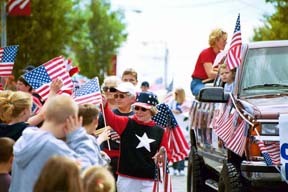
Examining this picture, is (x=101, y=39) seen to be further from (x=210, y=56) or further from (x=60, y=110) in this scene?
(x=60, y=110)

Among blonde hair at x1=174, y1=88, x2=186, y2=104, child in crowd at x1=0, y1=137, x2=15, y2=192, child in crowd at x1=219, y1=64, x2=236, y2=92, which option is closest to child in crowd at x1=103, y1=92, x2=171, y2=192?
child in crowd at x1=219, y1=64, x2=236, y2=92

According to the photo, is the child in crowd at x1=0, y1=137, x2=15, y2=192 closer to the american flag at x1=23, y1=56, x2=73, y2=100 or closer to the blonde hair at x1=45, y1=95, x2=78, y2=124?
the blonde hair at x1=45, y1=95, x2=78, y2=124

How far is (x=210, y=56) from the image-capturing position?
51.3 feet

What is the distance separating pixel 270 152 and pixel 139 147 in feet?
4.50

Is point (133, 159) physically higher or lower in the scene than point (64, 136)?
lower

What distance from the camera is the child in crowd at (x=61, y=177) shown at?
6.33 m

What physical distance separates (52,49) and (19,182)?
30.7m

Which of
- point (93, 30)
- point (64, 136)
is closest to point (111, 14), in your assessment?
point (93, 30)

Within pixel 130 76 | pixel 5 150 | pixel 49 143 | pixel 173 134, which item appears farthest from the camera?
pixel 130 76

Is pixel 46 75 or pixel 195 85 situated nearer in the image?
pixel 46 75

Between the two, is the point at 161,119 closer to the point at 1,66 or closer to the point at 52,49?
the point at 1,66

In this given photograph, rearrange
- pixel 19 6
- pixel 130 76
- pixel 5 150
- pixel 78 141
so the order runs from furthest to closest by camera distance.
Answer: pixel 19 6 < pixel 130 76 < pixel 5 150 < pixel 78 141

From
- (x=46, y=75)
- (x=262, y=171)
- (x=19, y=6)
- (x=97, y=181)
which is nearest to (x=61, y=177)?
(x=97, y=181)

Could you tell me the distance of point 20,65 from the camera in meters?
35.7
